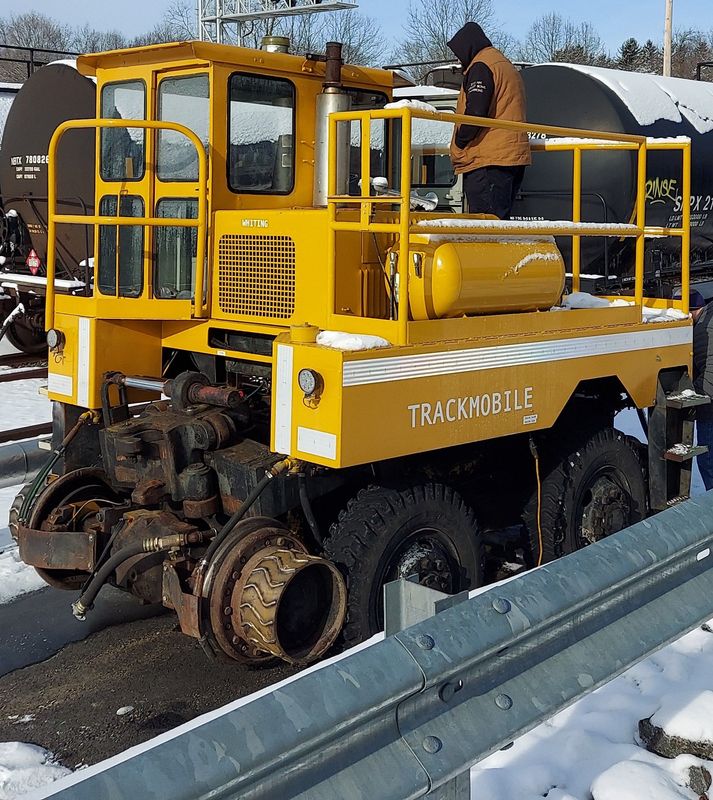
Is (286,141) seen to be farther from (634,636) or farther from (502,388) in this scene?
(634,636)

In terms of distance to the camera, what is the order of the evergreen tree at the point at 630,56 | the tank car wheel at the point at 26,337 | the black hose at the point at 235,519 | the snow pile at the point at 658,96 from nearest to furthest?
the black hose at the point at 235,519
the snow pile at the point at 658,96
the tank car wheel at the point at 26,337
the evergreen tree at the point at 630,56

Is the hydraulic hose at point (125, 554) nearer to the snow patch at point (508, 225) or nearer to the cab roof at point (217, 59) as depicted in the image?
the snow patch at point (508, 225)

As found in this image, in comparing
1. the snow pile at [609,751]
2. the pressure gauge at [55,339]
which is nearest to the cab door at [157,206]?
the pressure gauge at [55,339]

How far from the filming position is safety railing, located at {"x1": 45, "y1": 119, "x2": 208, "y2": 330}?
4.88 meters

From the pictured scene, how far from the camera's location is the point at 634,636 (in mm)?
3033

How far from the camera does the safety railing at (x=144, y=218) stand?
4.88 meters

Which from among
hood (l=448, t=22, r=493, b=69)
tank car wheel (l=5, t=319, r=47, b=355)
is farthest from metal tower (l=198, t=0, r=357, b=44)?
hood (l=448, t=22, r=493, b=69)

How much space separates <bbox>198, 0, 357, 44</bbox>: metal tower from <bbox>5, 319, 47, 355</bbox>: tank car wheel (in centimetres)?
796

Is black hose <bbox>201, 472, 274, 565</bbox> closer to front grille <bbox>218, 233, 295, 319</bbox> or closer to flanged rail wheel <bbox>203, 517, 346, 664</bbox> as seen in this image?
flanged rail wheel <bbox>203, 517, 346, 664</bbox>

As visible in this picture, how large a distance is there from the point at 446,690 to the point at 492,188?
12.8 feet

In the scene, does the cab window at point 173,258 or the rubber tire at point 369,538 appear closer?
the rubber tire at point 369,538

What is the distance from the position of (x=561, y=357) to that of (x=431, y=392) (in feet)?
3.20

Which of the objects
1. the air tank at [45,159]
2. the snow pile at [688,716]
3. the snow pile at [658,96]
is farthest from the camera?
the air tank at [45,159]

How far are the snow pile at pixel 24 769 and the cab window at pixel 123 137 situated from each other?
2.93 meters
